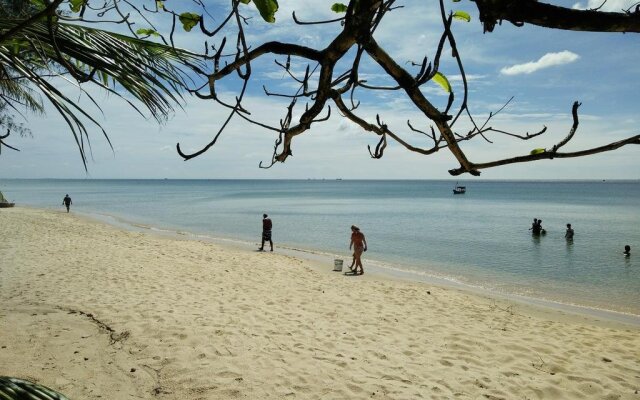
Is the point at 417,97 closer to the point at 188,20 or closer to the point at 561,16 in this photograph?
the point at 561,16

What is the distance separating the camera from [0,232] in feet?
50.4

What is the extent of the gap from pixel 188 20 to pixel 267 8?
465mm

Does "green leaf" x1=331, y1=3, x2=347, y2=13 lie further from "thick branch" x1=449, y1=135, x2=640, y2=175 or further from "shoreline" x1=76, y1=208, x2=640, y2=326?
"shoreline" x1=76, y1=208, x2=640, y2=326

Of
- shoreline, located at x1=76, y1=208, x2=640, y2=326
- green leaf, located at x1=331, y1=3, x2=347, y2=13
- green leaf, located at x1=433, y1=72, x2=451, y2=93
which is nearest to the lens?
green leaf, located at x1=433, y1=72, x2=451, y2=93

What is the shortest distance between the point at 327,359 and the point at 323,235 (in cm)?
2048

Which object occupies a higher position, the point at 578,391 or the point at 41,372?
the point at 41,372

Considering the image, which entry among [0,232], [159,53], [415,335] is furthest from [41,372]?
[0,232]

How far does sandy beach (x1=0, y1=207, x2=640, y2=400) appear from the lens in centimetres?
412

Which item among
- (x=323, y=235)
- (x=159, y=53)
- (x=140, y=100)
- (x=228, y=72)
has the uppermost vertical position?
(x=159, y=53)

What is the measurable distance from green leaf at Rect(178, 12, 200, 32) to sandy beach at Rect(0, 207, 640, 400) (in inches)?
138

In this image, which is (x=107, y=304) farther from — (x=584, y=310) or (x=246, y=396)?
(x=584, y=310)

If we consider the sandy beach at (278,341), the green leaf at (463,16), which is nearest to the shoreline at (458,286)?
the sandy beach at (278,341)

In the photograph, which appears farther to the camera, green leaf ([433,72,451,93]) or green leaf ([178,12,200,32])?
green leaf ([178,12,200,32])

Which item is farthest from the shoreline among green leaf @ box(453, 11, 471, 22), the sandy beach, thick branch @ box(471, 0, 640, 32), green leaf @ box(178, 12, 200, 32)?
green leaf @ box(178, 12, 200, 32)
